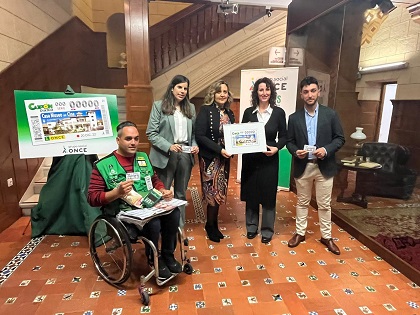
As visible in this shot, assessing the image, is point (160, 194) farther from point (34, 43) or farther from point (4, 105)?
point (34, 43)

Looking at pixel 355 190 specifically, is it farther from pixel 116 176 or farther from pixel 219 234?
pixel 116 176

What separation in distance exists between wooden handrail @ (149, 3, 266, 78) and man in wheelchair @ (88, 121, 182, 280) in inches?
168

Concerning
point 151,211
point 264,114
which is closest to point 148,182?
point 151,211

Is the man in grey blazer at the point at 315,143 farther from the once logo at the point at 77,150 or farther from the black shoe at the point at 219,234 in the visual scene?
the once logo at the point at 77,150

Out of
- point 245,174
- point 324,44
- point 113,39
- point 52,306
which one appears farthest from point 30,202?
point 113,39

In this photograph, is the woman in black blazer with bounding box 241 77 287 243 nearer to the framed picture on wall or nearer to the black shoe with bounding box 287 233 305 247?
the black shoe with bounding box 287 233 305 247

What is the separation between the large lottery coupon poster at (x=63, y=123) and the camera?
2289 mm

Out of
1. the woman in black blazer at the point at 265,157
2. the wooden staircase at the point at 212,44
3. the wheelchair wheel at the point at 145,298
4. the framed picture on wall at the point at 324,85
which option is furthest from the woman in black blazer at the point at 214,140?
the wooden staircase at the point at 212,44

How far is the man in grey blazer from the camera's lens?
2.27 metres

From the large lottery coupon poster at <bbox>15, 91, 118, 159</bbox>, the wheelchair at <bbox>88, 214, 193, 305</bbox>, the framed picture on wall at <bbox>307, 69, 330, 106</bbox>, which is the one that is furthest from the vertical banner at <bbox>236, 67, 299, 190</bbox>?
the wheelchair at <bbox>88, 214, 193, 305</bbox>

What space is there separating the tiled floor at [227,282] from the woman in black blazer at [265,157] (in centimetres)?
41

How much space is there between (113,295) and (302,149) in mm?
1781

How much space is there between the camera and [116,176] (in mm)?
1874

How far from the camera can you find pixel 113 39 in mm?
6371
